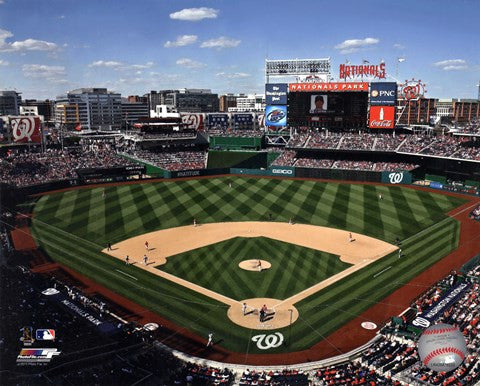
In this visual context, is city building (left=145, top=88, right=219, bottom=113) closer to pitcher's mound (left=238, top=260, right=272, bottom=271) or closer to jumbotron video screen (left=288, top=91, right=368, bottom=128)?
jumbotron video screen (left=288, top=91, right=368, bottom=128)

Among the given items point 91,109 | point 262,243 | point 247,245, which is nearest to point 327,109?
point 262,243

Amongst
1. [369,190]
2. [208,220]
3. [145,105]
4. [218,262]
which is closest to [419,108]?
[145,105]

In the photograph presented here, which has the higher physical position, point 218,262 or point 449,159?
point 449,159

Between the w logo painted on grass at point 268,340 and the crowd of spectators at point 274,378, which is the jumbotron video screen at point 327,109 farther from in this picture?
the crowd of spectators at point 274,378

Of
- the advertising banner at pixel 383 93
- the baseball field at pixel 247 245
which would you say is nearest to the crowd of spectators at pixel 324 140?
the advertising banner at pixel 383 93

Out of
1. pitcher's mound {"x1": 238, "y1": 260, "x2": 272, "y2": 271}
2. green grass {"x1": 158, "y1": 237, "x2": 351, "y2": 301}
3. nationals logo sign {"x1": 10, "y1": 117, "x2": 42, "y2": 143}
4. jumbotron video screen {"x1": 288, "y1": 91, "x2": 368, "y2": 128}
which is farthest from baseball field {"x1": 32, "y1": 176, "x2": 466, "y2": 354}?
nationals logo sign {"x1": 10, "y1": 117, "x2": 42, "y2": 143}

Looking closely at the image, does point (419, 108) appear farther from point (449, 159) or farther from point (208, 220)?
point (208, 220)

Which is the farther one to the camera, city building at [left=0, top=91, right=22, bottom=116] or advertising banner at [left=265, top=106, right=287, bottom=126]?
city building at [left=0, top=91, right=22, bottom=116]
